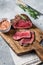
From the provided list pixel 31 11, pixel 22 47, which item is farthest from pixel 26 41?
pixel 31 11

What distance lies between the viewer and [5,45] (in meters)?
1.18

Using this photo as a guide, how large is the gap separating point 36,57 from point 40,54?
4 cm

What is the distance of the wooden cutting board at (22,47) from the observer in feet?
3.45

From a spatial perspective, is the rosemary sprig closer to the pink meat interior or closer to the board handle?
the pink meat interior

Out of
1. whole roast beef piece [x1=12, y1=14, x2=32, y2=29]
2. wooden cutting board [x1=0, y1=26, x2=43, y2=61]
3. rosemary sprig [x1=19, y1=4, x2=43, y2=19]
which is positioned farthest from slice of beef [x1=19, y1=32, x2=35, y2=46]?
rosemary sprig [x1=19, y1=4, x2=43, y2=19]

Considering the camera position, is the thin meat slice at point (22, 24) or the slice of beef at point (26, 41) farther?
the thin meat slice at point (22, 24)

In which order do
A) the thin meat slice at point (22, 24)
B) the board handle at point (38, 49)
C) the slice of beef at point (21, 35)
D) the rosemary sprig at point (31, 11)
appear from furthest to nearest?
the rosemary sprig at point (31, 11) < the thin meat slice at point (22, 24) < the slice of beef at point (21, 35) < the board handle at point (38, 49)

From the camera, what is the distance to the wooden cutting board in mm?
1052

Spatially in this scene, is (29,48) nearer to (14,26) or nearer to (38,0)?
(14,26)

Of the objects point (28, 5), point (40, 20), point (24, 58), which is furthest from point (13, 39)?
point (28, 5)

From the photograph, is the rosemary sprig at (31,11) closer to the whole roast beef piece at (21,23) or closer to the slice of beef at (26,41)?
the whole roast beef piece at (21,23)

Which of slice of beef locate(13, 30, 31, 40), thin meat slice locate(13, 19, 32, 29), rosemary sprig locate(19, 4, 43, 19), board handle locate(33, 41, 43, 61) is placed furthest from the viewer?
rosemary sprig locate(19, 4, 43, 19)

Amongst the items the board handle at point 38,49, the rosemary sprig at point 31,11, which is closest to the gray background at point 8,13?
the rosemary sprig at point 31,11

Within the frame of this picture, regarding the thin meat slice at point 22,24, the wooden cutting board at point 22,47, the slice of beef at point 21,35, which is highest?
the thin meat slice at point 22,24
